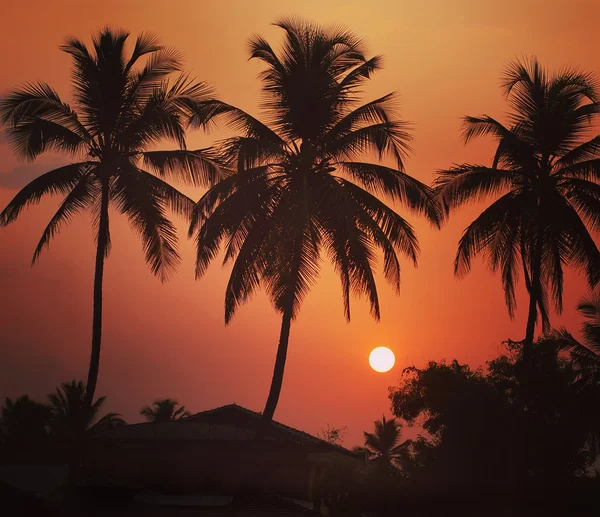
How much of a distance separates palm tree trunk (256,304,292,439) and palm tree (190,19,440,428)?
3cm

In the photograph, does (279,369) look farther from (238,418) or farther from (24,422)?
(24,422)

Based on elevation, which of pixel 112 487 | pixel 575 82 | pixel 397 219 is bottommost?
pixel 112 487

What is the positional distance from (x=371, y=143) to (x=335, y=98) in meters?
1.86

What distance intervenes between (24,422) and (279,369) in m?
34.3

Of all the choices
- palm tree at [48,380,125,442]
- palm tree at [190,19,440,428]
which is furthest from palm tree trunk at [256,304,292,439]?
palm tree at [48,380,125,442]

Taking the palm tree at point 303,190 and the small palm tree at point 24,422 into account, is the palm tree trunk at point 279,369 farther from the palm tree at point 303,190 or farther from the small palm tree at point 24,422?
the small palm tree at point 24,422

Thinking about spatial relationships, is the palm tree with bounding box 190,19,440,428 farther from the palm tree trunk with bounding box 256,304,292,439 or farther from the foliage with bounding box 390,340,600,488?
the foliage with bounding box 390,340,600,488

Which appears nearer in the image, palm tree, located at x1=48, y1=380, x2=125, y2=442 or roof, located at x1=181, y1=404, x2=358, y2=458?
roof, located at x1=181, y1=404, x2=358, y2=458

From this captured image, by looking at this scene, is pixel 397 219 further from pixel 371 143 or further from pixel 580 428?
pixel 580 428

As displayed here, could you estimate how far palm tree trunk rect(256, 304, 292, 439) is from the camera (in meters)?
26.7

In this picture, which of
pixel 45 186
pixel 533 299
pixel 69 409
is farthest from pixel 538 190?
pixel 69 409

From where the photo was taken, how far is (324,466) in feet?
107

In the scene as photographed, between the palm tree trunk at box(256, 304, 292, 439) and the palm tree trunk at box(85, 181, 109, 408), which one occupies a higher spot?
the palm tree trunk at box(85, 181, 109, 408)

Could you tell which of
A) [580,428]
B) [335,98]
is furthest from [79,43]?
[580,428]
